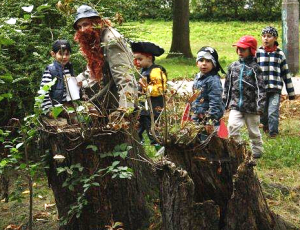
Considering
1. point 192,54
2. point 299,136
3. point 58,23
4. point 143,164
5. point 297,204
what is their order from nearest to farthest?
point 143,164 → point 297,204 → point 58,23 → point 299,136 → point 192,54

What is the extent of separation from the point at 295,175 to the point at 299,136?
86.1 inches

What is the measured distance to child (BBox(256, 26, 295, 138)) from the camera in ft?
28.7

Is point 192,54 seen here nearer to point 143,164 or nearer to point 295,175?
point 295,175

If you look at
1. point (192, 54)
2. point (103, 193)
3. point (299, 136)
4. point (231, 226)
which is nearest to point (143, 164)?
point (103, 193)

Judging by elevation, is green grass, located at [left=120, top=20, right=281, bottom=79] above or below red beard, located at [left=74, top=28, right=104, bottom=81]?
below

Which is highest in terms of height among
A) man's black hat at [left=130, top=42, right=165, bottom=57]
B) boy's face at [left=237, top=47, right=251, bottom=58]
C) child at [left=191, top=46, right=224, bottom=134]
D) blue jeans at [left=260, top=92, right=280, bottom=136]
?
man's black hat at [left=130, top=42, right=165, bottom=57]

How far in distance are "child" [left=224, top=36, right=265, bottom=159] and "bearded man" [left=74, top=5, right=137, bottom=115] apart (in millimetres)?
2234

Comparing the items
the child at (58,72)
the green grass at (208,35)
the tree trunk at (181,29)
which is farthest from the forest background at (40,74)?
the tree trunk at (181,29)

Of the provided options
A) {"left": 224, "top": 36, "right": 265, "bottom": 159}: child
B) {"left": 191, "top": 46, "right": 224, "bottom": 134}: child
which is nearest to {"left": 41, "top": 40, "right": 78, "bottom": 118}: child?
{"left": 191, "top": 46, "right": 224, "bottom": 134}: child

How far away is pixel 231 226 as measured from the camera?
424 centimetres

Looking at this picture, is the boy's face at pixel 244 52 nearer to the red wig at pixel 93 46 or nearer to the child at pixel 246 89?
the child at pixel 246 89

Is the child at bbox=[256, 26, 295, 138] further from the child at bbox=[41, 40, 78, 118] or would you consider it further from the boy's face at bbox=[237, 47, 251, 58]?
the child at bbox=[41, 40, 78, 118]

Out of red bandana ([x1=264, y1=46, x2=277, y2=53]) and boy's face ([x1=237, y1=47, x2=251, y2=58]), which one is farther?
red bandana ([x1=264, y1=46, x2=277, y2=53])

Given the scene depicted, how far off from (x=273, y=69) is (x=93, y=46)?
13.9 ft
